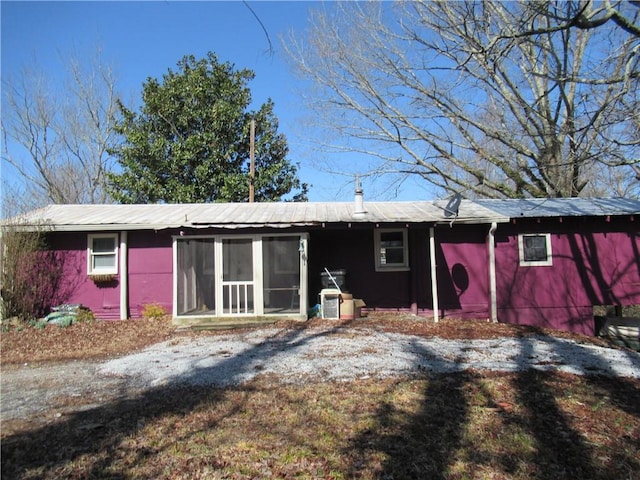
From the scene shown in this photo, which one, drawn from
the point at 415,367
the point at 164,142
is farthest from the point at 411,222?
the point at 164,142

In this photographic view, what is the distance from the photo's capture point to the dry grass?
11.9ft

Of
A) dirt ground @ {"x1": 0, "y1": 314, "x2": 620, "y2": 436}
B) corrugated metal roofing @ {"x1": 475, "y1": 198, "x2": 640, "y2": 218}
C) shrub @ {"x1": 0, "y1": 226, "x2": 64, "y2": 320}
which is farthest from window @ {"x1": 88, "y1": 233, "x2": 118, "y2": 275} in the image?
corrugated metal roofing @ {"x1": 475, "y1": 198, "x2": 640, "y2": 218}

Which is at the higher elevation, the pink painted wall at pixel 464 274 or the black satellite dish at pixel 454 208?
the black satellite dish at pixel 454 208

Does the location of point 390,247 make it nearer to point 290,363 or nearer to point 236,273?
point 236,273

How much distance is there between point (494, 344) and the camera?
834 cm

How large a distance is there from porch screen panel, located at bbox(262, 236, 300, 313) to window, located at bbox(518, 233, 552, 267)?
18.1 ft

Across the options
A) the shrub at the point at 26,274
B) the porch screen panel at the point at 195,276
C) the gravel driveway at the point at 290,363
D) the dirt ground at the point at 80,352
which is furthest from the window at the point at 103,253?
the gravel driveway at the point at 290,363

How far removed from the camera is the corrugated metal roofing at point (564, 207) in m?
11.5

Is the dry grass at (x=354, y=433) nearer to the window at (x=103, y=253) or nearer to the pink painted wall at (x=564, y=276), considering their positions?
the pink painted wall at (x=564, y=276)

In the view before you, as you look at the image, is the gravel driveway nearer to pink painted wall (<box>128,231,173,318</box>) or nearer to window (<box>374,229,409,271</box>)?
window (<box>374,229,409,271</box>)

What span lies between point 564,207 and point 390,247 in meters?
4.70

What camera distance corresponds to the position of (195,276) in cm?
1158

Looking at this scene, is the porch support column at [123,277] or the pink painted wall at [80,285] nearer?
the porch support column at [123,277]

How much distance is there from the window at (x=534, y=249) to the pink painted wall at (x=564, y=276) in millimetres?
123
